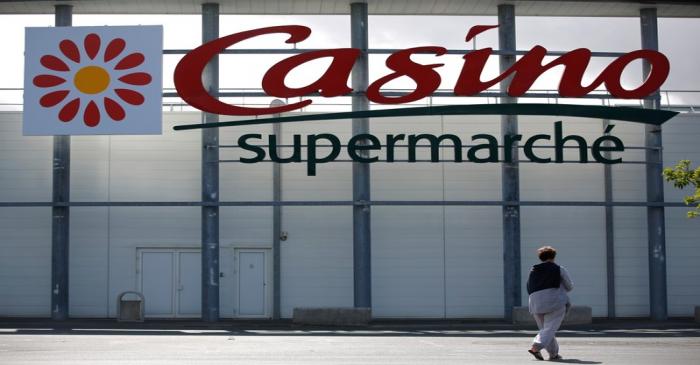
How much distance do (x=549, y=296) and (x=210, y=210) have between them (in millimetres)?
15110

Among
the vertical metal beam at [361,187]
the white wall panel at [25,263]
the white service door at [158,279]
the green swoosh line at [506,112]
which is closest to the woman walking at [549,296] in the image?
the vertical metal beam at [361,187]

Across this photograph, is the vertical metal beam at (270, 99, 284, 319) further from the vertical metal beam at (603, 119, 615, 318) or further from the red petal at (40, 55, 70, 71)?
the vertical metal beam at (603, 119, 615, 318)

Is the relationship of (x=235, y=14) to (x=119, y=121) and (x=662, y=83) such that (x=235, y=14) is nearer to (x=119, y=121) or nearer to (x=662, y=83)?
(x=119, y=121)

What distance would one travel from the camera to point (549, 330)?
14742 millimetres

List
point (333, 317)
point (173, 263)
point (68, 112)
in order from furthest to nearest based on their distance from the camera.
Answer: point (173, 263)
point (68, 112)
point (333, 317)

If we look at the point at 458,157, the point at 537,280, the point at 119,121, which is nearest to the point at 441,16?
the point at 458,157

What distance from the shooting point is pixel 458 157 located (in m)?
29.4

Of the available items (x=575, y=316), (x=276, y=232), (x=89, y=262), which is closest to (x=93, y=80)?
(x=89, y=262)

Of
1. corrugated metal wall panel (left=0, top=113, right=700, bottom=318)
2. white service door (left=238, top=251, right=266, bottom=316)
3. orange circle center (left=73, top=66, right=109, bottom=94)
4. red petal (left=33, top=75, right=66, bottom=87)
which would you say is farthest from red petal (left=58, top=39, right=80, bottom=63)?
white service door (left=238, top=251, right=266, bottom=316)

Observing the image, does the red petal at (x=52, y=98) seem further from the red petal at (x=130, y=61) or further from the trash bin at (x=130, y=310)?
the trash bin at (x=130, y=310)

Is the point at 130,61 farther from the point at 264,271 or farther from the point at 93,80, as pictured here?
the point at 264,271

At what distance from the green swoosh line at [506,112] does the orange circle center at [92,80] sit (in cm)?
215

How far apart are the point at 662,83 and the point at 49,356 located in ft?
62.6

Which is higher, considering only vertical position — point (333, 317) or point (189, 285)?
point (189, 285)
